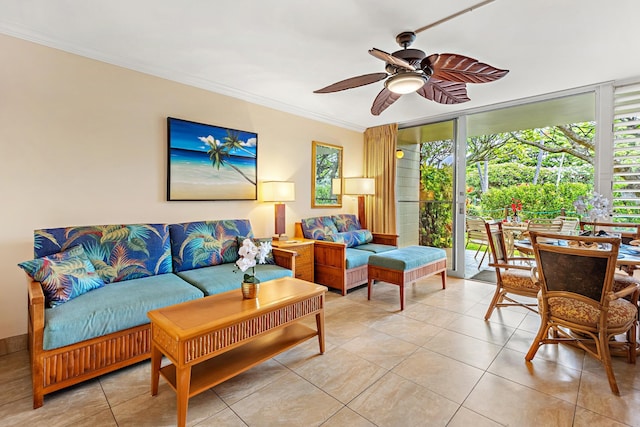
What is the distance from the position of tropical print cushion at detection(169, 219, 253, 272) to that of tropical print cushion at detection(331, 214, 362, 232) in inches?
65.7

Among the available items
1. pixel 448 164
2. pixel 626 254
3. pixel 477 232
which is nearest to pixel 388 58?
pixel 626 254

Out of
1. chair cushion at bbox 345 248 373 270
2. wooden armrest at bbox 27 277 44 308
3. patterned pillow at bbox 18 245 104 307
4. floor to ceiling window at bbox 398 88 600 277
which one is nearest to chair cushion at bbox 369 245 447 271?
chair cushion at bbox 345 248 373 270

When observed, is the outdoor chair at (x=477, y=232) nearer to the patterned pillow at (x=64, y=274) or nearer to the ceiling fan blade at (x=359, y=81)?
the ceiling fan blade at (x=359, y=81)

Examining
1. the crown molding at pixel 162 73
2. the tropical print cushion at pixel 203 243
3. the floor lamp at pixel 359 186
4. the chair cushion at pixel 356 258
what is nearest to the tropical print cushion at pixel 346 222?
the floor lamp at pixel 359 186

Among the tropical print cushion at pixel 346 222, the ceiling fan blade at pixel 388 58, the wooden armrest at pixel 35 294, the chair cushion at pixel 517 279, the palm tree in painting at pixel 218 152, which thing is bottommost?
the chair cushion at pixel 517 279

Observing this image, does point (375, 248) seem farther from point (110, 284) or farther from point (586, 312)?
point (110, 284)

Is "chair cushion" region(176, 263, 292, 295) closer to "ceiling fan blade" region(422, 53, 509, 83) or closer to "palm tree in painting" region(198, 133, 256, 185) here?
"palm tree in painting" region(198, 133, 256, 185)

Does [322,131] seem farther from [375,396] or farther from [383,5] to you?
[375,396]

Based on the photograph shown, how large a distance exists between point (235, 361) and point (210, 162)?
2.25 meters

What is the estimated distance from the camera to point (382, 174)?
5129 millimetres

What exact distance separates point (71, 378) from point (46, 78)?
230 centimetres

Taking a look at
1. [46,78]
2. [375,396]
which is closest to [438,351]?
[375,396]

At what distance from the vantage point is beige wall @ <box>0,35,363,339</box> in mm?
2295

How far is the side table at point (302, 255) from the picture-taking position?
141 inches
